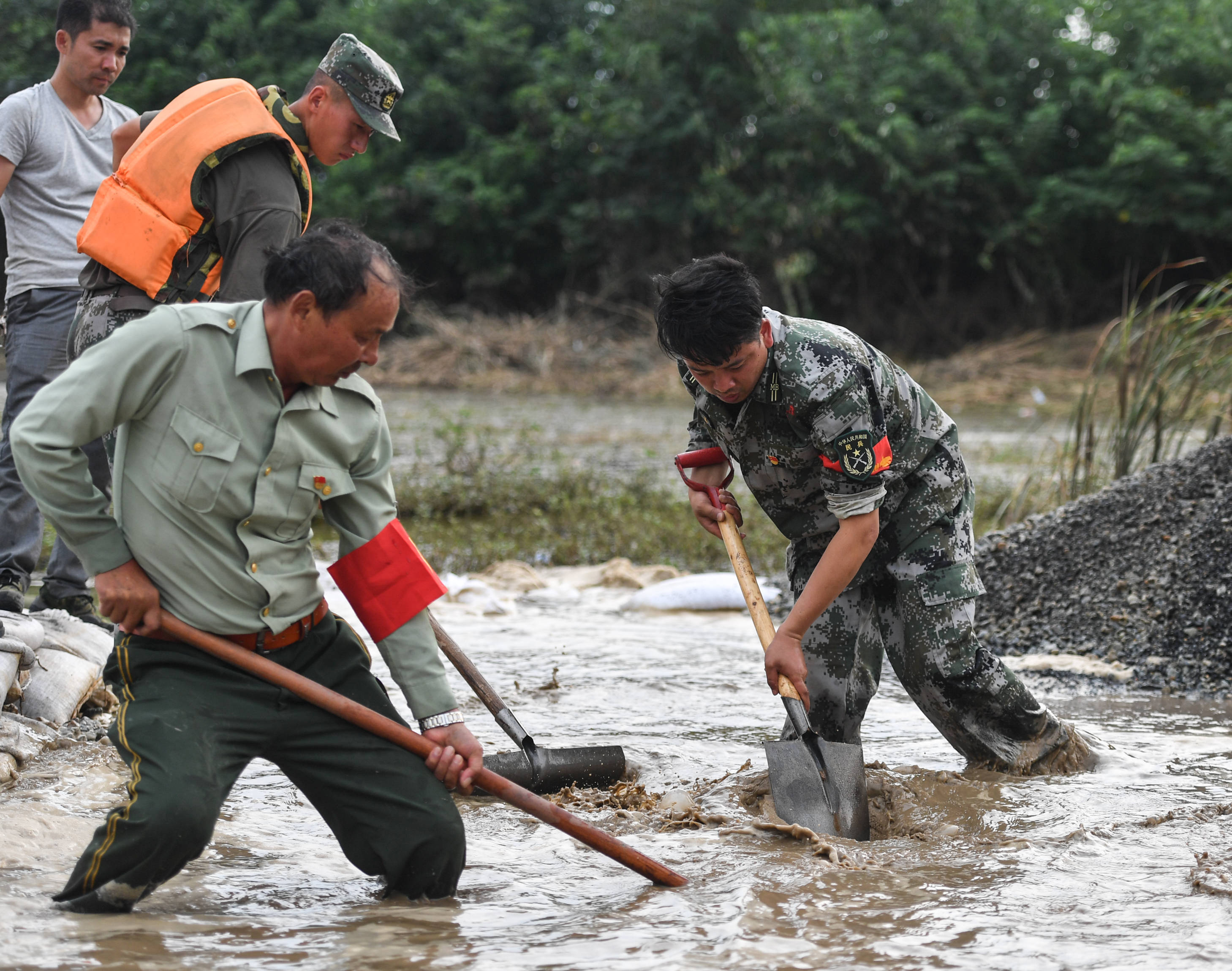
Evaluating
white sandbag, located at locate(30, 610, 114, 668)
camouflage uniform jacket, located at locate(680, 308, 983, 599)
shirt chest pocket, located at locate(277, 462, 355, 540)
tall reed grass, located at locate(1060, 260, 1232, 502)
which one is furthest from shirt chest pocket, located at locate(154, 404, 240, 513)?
tall reed grass, located at locate(1060, 260, 1232, 502)

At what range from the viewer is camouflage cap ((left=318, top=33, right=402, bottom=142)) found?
3.49m

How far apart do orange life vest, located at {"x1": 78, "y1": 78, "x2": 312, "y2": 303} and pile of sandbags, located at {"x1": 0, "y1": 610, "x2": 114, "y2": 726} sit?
1122 mm

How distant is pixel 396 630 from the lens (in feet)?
8.53

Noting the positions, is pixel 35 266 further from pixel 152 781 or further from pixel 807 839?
pixel 807 839

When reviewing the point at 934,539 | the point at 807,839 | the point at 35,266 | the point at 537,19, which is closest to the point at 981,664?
the point at 934,539

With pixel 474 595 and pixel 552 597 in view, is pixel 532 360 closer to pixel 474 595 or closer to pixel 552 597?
pixel 552 597

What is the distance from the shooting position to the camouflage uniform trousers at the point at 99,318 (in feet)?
11.3

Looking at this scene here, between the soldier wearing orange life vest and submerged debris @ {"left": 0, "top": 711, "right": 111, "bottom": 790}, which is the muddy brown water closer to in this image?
submerged debris @ {"left": 0, "top": 711, "right": 111, "bottom": 790}

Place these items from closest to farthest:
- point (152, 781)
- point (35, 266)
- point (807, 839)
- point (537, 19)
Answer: point (152, 781), point (807, 839), point (35, 266), point (537, 19)

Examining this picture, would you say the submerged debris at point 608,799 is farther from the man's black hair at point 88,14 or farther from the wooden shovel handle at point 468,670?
the man's black hair at point 88,14

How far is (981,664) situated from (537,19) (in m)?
23.8

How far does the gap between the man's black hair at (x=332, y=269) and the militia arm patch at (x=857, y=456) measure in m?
1.09

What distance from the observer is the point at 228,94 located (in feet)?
11.0

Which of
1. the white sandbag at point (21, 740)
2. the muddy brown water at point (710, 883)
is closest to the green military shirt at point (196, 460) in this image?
the muddy brown water at point (710, 883)
